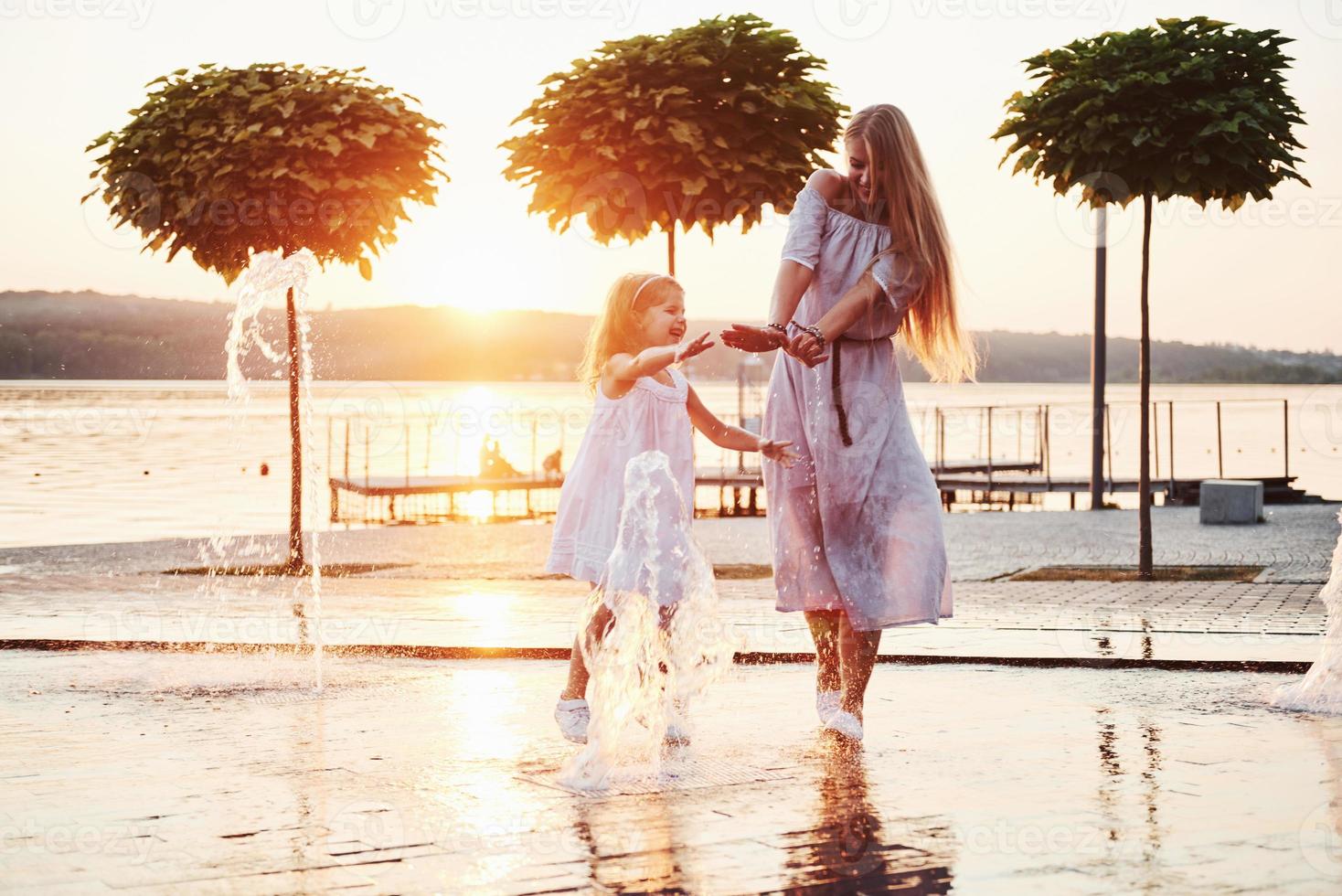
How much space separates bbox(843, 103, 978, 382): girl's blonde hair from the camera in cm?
594

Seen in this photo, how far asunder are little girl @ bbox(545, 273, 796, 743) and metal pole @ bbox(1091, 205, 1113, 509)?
1812 centimetres

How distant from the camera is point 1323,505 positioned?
25500 mm

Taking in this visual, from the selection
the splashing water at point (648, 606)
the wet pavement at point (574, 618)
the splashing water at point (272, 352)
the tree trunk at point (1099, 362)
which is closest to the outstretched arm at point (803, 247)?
the splashing water at point (648, 606)

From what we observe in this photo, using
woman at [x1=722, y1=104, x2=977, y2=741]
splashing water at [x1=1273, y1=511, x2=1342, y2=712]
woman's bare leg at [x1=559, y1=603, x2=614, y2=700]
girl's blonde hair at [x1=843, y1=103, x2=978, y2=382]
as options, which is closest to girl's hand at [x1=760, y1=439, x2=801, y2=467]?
woman at [x1=722, y1=104, x2=977, y2=741]

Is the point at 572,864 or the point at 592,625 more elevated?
the point at 592,625

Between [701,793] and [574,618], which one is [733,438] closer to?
[701,793]

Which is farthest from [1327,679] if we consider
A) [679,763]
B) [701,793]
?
[701,793]

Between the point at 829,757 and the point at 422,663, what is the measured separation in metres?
3.29

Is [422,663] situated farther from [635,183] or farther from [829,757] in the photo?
[635,183]

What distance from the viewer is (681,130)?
13.8 meters

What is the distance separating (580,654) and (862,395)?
1.39 meters

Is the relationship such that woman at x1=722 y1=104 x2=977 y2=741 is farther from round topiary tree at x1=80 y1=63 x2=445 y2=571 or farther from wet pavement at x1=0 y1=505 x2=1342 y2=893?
round topiary tree at x1=80 y1=63 x2=445 y2=571

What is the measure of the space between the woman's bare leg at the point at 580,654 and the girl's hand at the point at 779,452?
0.81 m

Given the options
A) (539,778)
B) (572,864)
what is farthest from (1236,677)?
(572,864)
